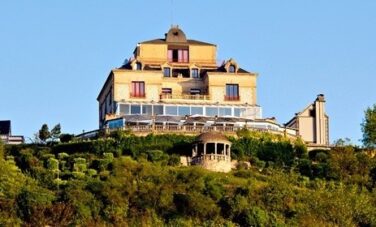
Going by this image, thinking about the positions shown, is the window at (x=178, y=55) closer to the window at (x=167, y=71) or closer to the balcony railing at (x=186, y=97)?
the window at (x=167, y=71)

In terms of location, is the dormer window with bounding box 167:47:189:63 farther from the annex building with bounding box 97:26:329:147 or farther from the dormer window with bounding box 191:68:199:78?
the dormer window with bounding box 191:68:199:78

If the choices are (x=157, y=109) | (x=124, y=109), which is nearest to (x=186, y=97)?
(x=157, y=109)

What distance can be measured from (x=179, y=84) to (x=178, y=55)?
310 cm

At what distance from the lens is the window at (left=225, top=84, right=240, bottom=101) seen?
98312 mm

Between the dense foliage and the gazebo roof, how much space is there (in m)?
1.46

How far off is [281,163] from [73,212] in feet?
59.4

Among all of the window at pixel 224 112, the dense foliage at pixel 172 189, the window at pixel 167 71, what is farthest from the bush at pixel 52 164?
the window at pixel 167 71

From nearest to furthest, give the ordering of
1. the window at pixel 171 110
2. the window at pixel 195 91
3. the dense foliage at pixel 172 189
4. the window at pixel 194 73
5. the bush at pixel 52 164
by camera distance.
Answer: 1. the dense foliage at pixel 172 189
2. the bush at pixel 52 164
3. the window at pixel 171 110
4. the window at pixel 195 91
5. the window at pixel 194 73

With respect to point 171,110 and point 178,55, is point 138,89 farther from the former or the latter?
point 178,55

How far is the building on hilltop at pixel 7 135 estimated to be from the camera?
97.0 meters

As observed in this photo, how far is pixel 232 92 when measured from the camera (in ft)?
323

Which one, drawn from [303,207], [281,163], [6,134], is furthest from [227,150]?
[6,134]

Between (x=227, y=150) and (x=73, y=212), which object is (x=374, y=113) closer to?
(x=227, y=150)

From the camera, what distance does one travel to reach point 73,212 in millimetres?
77312
